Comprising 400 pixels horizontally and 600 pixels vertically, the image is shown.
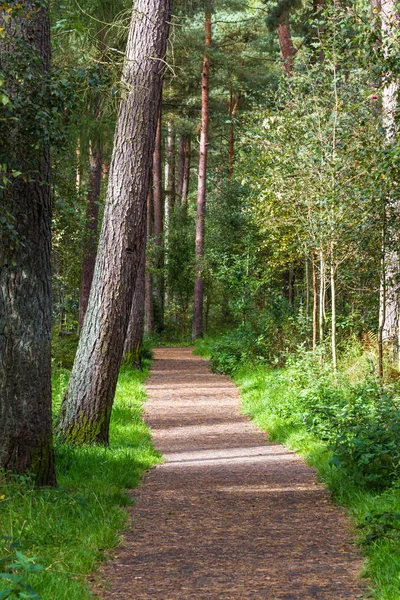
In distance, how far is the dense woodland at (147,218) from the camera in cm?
600

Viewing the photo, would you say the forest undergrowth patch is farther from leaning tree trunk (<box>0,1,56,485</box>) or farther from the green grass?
leaning tree trunk (<box>0,1,56,485</box>)

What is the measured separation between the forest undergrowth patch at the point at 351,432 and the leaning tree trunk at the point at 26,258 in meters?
2.73

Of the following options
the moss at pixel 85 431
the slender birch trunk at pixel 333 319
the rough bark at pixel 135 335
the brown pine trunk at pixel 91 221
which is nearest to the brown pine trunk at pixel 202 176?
the brown pine trunk at pixel 91 221

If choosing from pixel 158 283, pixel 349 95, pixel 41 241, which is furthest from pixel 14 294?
pixel 158 283

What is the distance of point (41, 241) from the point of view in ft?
20.1

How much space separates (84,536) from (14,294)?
1.97 metres

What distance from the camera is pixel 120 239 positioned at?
29.1 ft

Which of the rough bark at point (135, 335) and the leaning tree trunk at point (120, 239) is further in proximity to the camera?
the rough bark at point (135, 335)

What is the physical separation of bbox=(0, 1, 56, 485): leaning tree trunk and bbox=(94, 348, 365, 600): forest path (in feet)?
4.04

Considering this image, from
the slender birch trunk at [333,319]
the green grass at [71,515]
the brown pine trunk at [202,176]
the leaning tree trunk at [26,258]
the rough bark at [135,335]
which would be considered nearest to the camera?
the green grass at [71,515]

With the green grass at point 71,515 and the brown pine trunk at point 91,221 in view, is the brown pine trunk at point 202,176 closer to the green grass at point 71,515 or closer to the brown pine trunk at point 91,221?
the brown pine trunk at point 91,221

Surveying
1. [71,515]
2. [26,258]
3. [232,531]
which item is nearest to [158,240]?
[26,258]

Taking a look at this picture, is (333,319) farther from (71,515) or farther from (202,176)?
(202,176)

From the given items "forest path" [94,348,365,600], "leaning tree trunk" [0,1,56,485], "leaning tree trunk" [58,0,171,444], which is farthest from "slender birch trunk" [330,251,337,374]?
"leaning tree trunk" [0,1,56,485]
